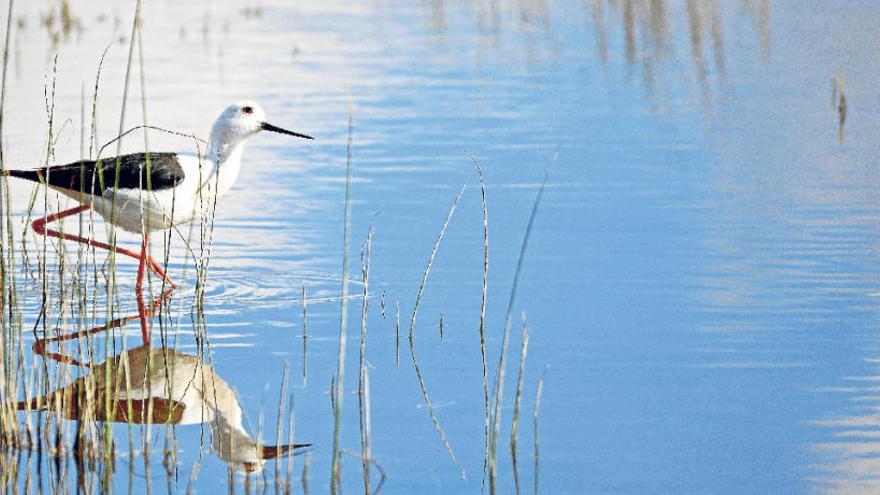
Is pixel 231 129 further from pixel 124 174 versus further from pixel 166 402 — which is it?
pixel 166 402

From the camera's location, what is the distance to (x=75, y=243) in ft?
28.4

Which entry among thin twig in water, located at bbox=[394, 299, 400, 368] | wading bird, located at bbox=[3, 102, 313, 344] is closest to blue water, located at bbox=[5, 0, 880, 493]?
thin twig in water, located at bbox=[394, 299, 400, 368]

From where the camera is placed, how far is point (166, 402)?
221 inches

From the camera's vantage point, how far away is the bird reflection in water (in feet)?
16.0

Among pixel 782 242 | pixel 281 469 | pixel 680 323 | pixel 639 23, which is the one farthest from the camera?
pixel 639 23

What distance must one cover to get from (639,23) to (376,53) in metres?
3.51

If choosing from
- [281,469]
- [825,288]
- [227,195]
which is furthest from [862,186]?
[281,469]

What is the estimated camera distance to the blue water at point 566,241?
17.3 ft

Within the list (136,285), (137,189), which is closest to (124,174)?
(137,189)

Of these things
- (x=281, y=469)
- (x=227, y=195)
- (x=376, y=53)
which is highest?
(x=376, y=53)

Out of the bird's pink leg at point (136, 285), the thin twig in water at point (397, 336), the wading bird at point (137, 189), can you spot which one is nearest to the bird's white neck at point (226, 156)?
the wading bird at point (137, 189)

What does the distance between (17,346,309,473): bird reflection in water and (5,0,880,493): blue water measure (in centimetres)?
10

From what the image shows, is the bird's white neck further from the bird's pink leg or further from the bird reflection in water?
the bird reflection in water

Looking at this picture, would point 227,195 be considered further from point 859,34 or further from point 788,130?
point 859,34
